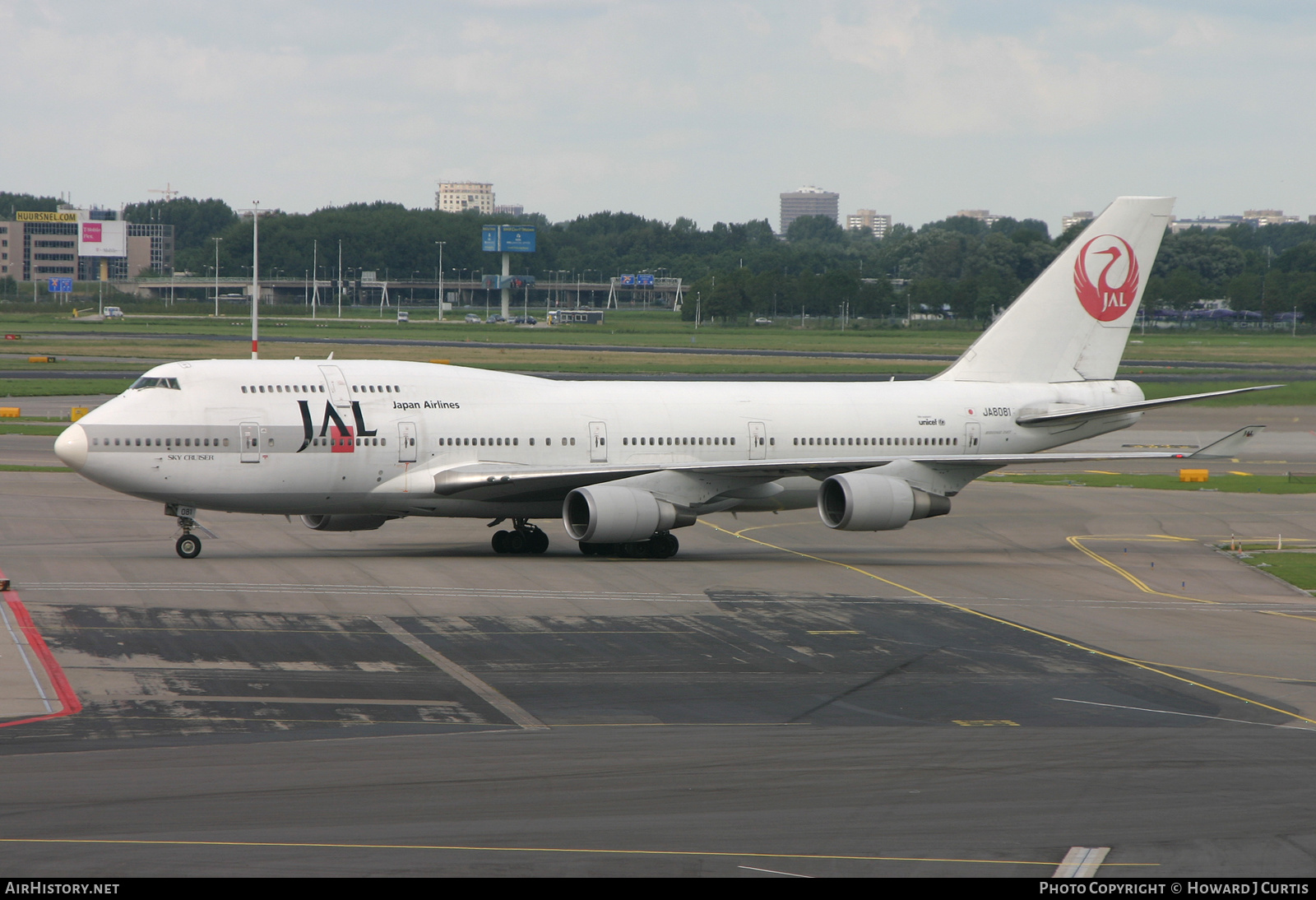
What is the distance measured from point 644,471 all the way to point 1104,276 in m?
17.2

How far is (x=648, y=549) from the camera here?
123 ft

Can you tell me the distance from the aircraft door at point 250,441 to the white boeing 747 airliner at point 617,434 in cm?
5

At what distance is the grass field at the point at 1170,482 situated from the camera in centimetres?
5394

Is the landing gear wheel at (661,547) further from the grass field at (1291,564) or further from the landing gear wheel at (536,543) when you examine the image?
the grass field at (1291,564)

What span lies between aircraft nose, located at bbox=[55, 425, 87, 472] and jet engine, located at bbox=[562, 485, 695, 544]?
12.1 meters

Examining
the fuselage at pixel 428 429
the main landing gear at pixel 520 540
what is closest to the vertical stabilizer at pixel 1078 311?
the fuselage at pixel 428 429

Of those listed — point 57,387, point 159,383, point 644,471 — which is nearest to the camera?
point 159,383

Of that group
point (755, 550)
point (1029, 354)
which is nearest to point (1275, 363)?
point (1029, 354)

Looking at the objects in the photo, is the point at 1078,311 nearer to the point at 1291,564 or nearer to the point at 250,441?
the point at 1291,564

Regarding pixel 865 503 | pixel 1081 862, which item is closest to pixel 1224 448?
pixel 865 503

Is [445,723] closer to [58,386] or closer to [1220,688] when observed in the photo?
[1220,688]

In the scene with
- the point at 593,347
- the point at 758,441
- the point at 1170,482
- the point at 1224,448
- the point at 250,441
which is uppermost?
the point at 1224,448

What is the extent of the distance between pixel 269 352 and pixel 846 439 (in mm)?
77687

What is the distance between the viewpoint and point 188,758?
18156 mm
